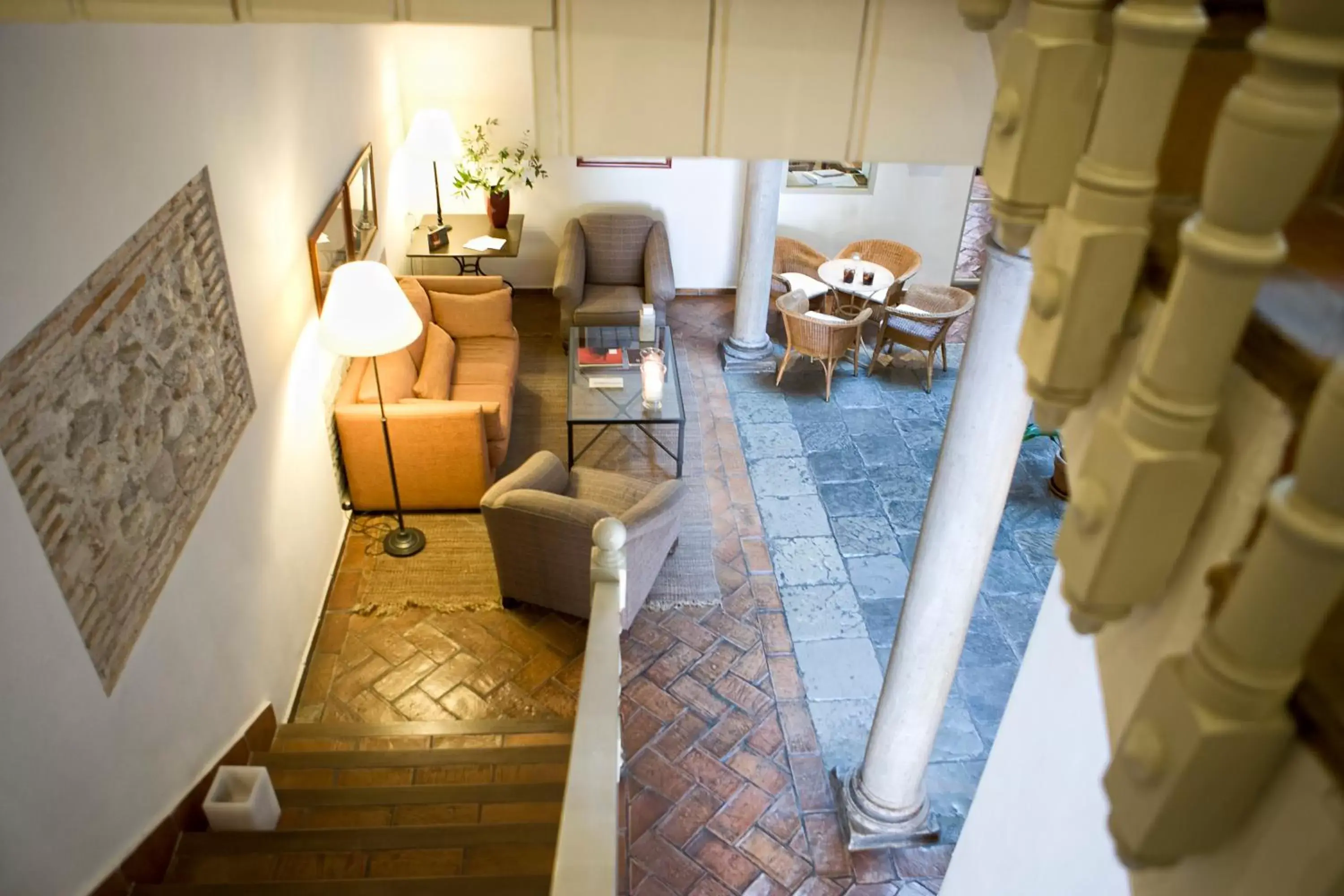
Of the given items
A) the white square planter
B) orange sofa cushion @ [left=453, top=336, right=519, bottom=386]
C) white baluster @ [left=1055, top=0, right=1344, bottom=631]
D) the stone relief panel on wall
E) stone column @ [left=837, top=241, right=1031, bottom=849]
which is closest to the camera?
white baluster @ [left=1055, top=0, right=1344, bottom=631]

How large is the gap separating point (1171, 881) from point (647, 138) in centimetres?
171

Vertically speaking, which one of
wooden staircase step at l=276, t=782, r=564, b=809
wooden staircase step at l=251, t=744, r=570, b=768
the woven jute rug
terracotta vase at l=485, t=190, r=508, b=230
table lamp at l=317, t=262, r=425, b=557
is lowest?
the woven jute rug

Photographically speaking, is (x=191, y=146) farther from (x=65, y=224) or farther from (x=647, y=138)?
(x=647, y=138)

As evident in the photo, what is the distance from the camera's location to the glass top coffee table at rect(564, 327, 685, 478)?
611 centimetres

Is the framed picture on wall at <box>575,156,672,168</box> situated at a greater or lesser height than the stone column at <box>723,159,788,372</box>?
greater

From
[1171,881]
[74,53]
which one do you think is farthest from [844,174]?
[1171,881]

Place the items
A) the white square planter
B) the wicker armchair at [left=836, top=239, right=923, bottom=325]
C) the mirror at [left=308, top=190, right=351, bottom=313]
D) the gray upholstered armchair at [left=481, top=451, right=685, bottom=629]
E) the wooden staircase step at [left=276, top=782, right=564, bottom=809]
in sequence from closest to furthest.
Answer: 1. the white square planter
2. the wooden staircase step at [left=276, top=782, right=564, bottom=809]
3. the gray upholstered armchair at [left=481, top=451, right=685, bottom=629]
4. the mirror at [left=308, top=190, right=351, bottom=313]
5. the wicker armchair at [left=836, top=239, right=923, bottom=325]

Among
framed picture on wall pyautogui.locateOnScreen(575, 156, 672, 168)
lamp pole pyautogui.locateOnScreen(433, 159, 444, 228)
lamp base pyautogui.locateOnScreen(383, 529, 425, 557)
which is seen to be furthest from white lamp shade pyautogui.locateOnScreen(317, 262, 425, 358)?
framed picture on wall pyautogui.locateOnScreen(575, 156, 672, 168)

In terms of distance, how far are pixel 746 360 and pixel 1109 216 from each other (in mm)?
7074

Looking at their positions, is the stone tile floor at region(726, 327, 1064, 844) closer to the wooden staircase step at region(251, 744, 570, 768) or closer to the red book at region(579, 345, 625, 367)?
the red book at region(579, 345, 625, 367)

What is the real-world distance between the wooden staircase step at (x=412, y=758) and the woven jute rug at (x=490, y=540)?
1276 mm

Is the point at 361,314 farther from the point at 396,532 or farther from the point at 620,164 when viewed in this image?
the point at 620,164

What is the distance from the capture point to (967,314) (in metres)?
8.62

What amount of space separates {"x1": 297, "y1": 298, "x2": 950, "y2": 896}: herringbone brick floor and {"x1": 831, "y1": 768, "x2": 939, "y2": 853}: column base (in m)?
0.04
